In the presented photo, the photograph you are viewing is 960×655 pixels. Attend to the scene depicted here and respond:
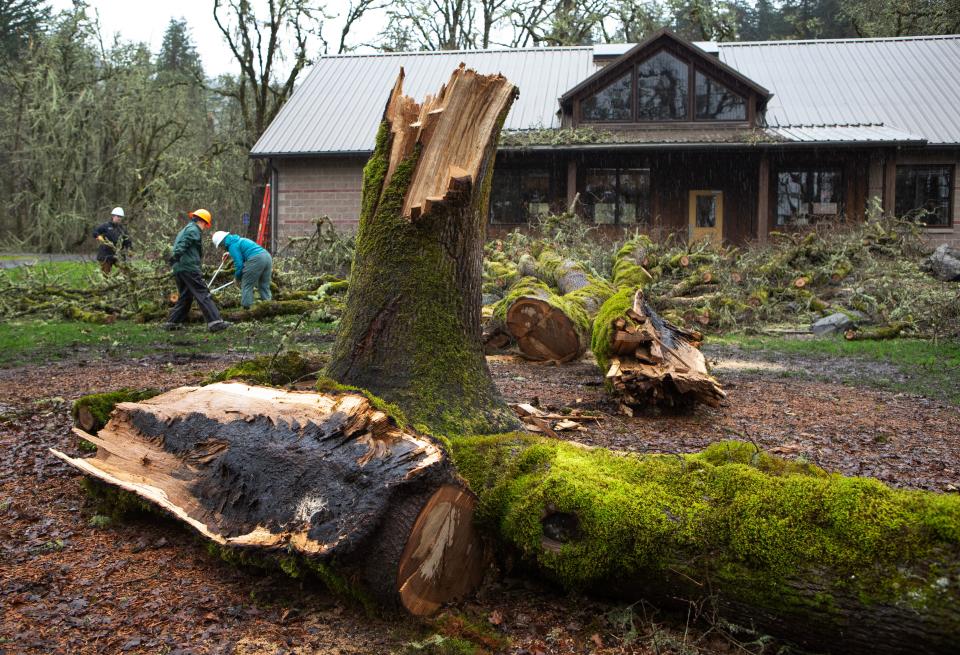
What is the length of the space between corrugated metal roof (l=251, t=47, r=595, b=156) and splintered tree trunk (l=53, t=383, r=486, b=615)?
18729 mm

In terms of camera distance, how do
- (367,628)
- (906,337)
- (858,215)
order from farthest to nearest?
1. (858,215)
2. (906,337)
3. (367,628)

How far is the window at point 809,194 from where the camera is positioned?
21812 mm

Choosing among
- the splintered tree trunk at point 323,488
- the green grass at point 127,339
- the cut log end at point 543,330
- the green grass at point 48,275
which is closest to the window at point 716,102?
the green grass at point 127,339

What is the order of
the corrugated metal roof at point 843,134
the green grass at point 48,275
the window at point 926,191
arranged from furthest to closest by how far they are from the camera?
the window at point 926,191 < the corrugated metal roof at point 843,134 < the green grass at point 48,275

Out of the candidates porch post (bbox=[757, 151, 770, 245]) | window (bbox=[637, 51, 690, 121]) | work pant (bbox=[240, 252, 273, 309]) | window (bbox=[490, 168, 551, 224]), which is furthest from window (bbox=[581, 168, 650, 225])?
work pant (bbox=[240, 252, 273, 309])

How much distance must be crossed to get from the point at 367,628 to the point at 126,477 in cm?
156

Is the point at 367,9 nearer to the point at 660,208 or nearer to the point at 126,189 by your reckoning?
the point at 126,189

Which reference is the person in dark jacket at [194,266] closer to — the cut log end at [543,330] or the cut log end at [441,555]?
the cut log end at [543,330]

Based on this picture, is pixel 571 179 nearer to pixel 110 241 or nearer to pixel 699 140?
pixel 699 140

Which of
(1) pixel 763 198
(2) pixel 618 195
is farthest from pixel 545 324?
(2) pixel 618 195

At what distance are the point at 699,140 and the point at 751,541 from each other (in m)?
18.8

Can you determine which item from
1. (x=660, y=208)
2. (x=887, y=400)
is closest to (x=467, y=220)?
(x=887, y=400)

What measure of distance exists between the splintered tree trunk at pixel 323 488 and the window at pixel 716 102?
20077mm

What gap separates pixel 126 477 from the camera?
11.7 ft
